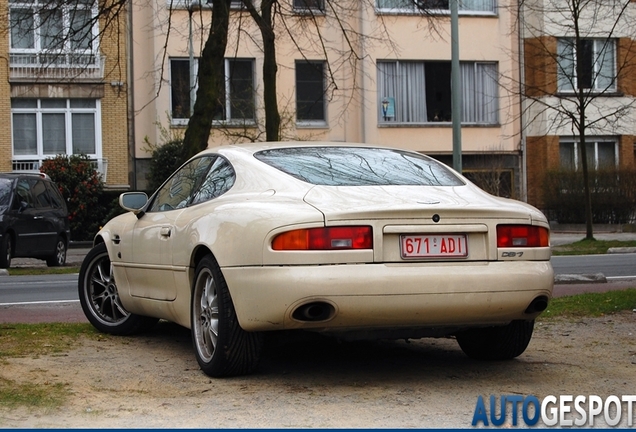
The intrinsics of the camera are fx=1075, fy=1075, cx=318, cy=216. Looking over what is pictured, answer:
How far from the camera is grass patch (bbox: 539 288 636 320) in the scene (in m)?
9.93

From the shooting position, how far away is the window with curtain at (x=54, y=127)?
110 feet

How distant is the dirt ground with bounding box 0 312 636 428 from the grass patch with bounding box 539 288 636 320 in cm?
136

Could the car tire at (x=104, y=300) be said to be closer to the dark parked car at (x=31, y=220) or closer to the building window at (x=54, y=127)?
the dark parked car at (x=31, y=220)

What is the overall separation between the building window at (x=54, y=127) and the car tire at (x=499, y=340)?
89.9 ft

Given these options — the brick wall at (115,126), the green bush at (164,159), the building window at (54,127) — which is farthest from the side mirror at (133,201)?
the building window at (54,127)

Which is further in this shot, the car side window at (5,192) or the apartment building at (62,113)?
the apartment building at (62,113)

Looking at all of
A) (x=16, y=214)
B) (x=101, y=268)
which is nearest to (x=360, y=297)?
(x=101, y=268)

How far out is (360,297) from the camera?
19.7 feet

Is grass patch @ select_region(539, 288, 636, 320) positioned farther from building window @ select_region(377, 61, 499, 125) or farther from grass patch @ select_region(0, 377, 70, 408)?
building window @ select_region(377, 61, 499, 125)

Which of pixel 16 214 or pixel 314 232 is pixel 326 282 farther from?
pixel 16 214

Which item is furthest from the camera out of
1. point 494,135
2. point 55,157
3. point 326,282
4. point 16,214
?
point 494,135

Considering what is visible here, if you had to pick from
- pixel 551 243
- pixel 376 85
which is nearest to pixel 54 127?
pixel 376 85

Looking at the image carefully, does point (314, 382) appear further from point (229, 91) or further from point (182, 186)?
point (229, 91)

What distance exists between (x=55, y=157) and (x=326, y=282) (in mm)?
26765
